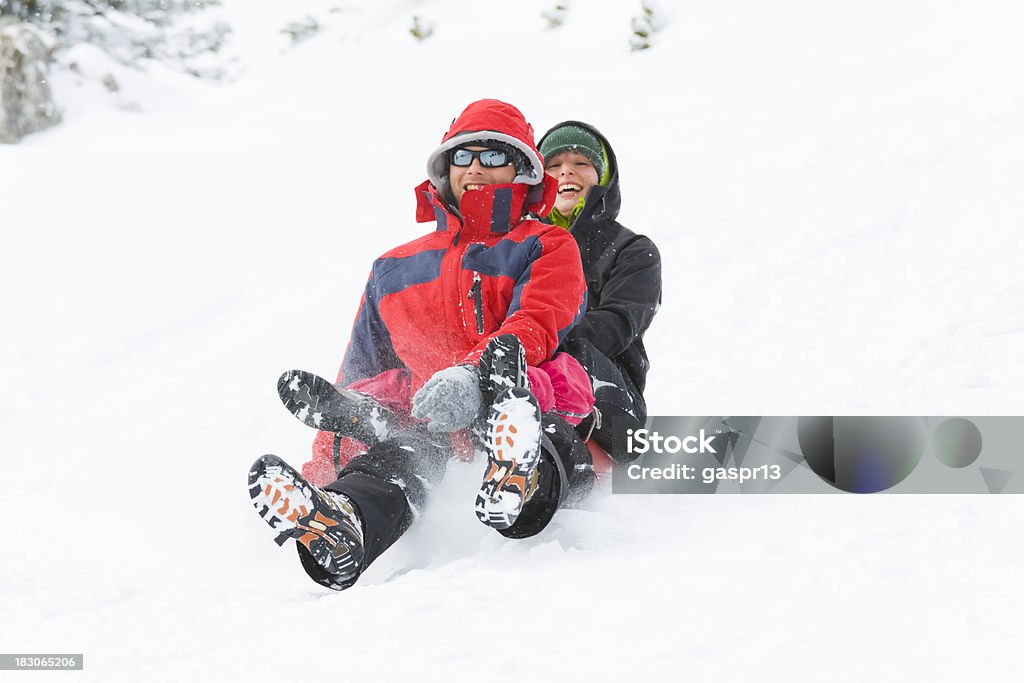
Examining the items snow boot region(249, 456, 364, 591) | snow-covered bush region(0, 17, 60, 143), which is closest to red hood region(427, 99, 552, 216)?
snow boot region(249, 456, 364, 591)

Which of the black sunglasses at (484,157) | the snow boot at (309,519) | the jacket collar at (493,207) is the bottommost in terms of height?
the snow boot at (309,519)

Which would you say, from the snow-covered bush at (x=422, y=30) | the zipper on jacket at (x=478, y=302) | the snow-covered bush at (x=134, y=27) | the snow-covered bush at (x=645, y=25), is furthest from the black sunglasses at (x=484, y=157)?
the snow-covered bush at (x=422, y=30)

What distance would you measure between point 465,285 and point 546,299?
282mm

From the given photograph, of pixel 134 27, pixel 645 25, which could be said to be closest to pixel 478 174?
pixel 645 25

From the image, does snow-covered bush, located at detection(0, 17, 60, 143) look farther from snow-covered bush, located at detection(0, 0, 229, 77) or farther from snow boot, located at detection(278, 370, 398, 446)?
snow boot, located at detection(278, 370, 398, 446)

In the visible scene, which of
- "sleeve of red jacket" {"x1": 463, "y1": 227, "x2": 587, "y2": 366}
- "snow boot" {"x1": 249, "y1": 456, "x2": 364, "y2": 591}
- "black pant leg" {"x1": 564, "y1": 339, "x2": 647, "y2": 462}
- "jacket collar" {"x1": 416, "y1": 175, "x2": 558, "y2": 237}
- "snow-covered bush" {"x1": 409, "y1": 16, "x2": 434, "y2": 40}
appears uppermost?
"jacket collar" {"x1": 416, "y1": 175, "x2": 558, "y2": 237}

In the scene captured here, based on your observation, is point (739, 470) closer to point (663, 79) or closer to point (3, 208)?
point (3, 208)

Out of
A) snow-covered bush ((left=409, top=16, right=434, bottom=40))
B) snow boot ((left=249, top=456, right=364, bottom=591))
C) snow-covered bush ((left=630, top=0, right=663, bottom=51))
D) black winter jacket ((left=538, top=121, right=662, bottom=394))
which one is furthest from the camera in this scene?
snow-covered bush ((left=409, top=16, right=434, bottom=40))

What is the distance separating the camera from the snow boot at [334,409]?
210 centimetres

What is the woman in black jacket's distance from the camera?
269cm

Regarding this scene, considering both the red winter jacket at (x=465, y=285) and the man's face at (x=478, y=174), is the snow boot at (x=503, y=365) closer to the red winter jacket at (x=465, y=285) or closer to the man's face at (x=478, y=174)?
the red winter jacket at (x=465, y=285)

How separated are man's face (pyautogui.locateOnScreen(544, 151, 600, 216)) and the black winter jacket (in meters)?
0.05

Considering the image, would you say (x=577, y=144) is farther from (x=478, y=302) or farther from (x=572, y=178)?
(x=478, y=302)

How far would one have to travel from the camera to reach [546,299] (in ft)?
7.57
